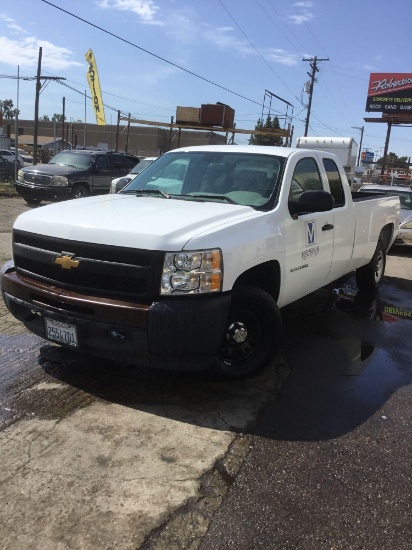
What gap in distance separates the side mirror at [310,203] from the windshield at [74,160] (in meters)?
11.6

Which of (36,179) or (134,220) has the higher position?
(134,220)

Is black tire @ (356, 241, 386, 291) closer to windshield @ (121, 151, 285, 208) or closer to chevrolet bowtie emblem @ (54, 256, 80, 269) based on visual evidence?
windshield @ (121, 151, 285, 208)

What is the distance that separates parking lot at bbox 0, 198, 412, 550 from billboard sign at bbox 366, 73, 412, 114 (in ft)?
163

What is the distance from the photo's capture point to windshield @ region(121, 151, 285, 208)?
4.46 meters

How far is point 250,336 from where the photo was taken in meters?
4.09

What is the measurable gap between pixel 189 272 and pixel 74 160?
13155mm

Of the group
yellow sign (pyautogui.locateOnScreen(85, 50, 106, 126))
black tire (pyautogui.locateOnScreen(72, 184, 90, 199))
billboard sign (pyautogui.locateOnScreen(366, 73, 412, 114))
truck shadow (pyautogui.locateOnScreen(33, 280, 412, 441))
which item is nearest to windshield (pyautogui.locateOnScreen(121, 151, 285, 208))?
truck shadow (pyautogui.locateOnScreen(33, 280, 412, 441))

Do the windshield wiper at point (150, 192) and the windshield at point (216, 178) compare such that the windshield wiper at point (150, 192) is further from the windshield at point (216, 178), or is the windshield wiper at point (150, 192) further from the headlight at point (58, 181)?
the headlight at point (58, 181)

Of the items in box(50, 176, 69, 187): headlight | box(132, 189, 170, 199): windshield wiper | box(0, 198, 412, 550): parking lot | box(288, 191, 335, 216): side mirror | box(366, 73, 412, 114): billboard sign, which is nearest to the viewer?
box(0, 198, 412, 550): parking lot

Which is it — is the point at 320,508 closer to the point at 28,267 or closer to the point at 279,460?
the point at 279,460

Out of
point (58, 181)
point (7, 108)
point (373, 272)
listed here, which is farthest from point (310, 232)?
point (7, 108)

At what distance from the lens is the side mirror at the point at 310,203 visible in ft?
14.1

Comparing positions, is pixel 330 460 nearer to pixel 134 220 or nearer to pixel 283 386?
pixel 283 386

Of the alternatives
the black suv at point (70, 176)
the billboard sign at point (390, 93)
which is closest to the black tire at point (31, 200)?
the black suv at point (70, 176)
